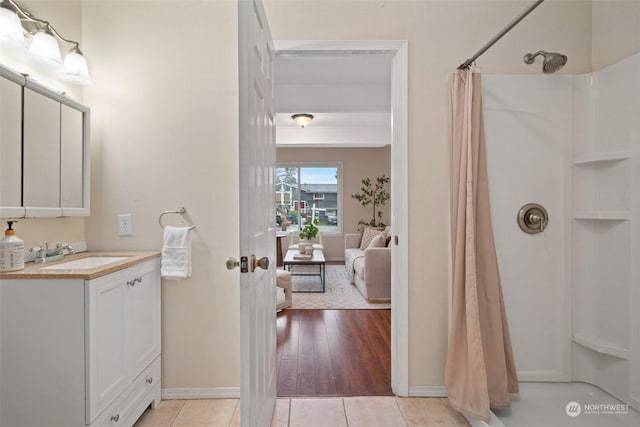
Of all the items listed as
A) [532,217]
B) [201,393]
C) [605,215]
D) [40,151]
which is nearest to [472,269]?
[532,217]

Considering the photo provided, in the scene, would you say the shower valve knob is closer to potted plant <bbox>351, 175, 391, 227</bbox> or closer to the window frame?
potted plant <bbox>351, 175, 391, 227</bbox>

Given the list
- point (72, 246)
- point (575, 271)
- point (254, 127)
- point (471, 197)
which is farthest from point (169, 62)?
point (575, 271)

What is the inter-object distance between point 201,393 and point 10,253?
4.19ft

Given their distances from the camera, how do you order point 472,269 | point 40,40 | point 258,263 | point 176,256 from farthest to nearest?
point 176,256 < point 472,269 < point 40,40 < point 258,263

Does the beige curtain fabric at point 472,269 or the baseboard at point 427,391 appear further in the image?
the baseboard at point 427,391

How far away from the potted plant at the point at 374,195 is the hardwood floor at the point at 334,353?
3.87 meters

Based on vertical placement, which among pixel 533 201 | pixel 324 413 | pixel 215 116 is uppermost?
pixel 215 116

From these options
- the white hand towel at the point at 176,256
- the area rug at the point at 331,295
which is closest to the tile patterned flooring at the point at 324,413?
the white hand towel at the point at 176,256

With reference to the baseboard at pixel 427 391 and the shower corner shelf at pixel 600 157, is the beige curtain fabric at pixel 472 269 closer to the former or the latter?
the baseboard at pixel 427 391

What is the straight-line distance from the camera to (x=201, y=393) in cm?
208

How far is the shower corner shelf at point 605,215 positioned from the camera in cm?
184

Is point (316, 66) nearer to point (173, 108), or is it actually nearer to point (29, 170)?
point (173, 108)

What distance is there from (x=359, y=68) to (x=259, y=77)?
2.30 m

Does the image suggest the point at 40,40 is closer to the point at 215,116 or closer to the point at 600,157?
the point at 215,116
